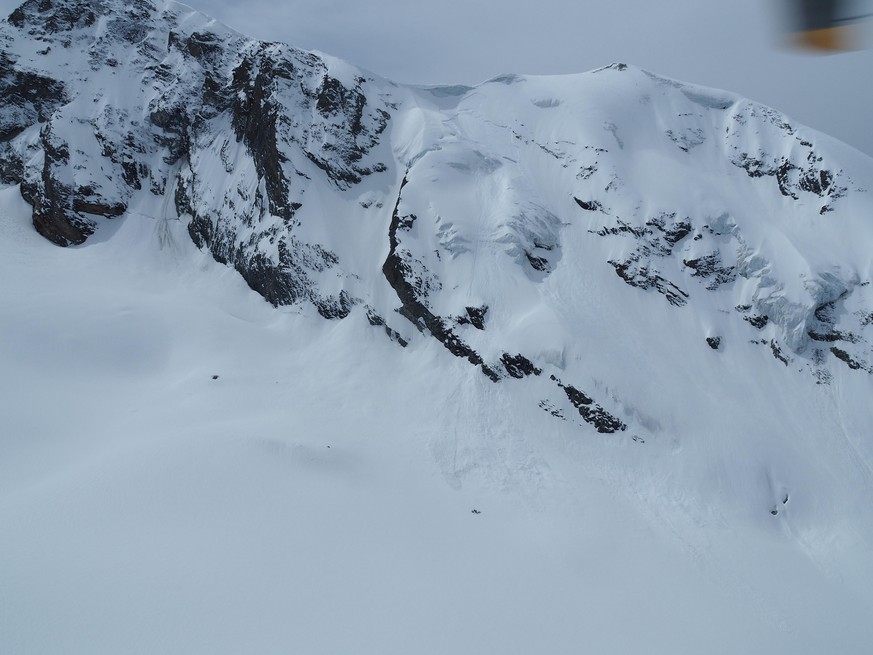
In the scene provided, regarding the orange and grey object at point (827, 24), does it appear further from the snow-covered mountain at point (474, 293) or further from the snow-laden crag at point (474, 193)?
the snow-laden crag at point (474, 193)

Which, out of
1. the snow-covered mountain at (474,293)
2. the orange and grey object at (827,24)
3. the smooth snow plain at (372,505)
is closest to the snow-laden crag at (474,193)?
the snow-covered mountain at (474,293)

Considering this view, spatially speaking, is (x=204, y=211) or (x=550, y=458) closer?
(x=550, y=458)

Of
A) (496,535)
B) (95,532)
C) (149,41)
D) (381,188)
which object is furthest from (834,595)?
(149,41)

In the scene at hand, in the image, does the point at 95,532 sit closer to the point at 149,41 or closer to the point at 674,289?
the point at 674,289

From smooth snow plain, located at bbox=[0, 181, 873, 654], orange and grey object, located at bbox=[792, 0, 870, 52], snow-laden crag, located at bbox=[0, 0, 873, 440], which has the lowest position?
smooth snow plain, located at bbox=[0, 181, 873, 654]

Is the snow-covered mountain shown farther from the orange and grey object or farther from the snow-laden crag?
the orange and grey object

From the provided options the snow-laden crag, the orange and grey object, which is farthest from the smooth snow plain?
the orange and grey object
